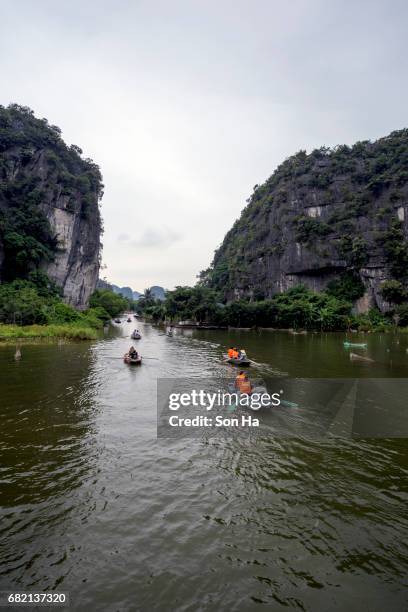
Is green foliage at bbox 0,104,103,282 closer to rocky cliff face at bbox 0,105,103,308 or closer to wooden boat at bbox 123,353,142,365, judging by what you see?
rocky cliff face at bbox 0,105,103,308

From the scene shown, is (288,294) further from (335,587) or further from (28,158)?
(335,587)

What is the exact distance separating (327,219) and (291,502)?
276 ft

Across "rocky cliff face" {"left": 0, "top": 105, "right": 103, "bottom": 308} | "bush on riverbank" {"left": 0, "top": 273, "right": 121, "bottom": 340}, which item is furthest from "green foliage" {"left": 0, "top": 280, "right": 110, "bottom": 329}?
"rocky cliff face" {"left": 0, "top": 105, "right": 103, "bottom": 308}

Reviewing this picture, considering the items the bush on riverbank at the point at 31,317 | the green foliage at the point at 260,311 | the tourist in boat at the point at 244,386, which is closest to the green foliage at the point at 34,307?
the bush on riverbank at the point at 31,317

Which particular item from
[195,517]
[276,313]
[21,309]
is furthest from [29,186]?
[195,517]

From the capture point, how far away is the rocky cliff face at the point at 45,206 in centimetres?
5069

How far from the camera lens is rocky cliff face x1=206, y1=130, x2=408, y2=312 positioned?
245 feet

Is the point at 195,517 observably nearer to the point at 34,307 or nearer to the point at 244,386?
the point at 244,386

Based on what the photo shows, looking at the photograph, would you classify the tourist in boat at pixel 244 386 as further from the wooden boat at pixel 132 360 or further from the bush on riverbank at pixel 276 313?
the bush on riverbank at pixel 276 313

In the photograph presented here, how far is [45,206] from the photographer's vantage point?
191 ft

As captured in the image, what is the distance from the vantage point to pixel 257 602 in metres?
4.90

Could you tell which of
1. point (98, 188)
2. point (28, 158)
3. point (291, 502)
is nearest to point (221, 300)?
point (98, 188)

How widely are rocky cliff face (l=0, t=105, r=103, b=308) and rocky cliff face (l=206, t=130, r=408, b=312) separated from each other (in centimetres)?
4204

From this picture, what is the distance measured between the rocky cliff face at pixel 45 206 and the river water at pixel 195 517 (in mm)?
43902
